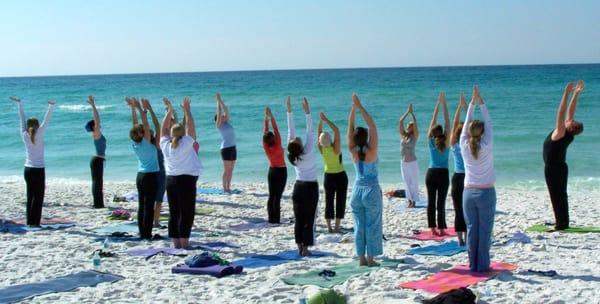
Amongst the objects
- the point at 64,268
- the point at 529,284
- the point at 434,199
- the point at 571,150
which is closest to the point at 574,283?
the point at 529,284

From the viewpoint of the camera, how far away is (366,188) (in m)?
7.73

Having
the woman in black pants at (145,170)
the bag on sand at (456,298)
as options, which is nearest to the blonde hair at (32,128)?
the woman in black pants at (145,170)

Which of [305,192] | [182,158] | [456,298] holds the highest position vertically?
[182,158]

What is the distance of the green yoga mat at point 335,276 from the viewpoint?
23.9 ft

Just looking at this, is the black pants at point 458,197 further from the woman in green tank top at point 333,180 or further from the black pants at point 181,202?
the black pants at point 181,202

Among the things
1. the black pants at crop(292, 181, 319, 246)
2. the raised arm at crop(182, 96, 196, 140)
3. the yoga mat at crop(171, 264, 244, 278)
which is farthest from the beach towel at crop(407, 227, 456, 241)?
the raised arm at crop(182, 96, 196, 140)

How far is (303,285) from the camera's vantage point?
284 inches

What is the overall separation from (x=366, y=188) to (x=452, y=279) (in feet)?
4.36

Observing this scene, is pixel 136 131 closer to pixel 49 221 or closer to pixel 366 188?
pixel 49 221

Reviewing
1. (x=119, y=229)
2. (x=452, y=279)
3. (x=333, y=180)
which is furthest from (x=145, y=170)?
(x=452, y=279)

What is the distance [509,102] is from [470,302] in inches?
1500

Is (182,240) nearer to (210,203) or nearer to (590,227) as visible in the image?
(210,203)

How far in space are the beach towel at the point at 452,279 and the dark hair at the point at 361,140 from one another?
1.47 meters

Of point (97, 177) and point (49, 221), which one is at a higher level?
point (97, 177)
